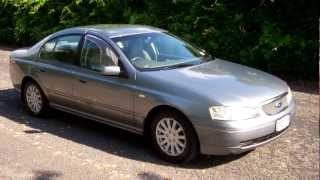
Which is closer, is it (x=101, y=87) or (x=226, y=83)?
(x=226, y=83)

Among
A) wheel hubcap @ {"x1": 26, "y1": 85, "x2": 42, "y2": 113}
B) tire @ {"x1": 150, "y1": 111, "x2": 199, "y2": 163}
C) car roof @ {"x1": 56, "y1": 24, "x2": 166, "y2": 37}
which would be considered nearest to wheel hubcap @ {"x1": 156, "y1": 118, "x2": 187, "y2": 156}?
tire @ {"x1": 150, "y1": 111, "x2": 199, "y2": 163}

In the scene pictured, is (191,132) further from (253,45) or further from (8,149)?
(253,45)

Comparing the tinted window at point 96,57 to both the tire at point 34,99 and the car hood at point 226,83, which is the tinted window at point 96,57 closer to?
the car hood at point 226,83

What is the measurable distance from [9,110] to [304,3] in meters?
5.59

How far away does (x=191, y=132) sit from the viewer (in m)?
5.97

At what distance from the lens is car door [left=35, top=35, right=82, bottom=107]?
24.8ft

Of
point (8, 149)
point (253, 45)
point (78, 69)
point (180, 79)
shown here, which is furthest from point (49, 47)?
point (253, 45)

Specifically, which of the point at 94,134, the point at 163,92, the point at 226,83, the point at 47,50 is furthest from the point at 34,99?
the point at 226,83

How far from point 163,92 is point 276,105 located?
1263 mm

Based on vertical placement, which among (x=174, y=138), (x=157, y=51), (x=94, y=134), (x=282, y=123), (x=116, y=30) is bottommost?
(x=94, y=134)

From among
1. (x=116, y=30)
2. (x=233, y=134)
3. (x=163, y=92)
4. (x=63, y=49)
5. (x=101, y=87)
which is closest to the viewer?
(x=233, y=134)

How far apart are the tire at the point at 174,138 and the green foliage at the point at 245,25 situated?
449cm

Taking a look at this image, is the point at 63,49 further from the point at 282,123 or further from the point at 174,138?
the point at 282,123

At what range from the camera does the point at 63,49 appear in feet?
25.7
